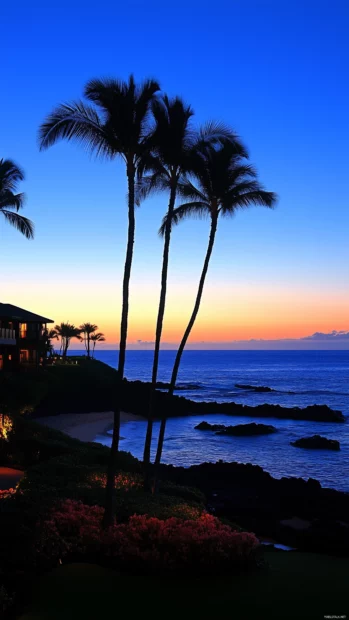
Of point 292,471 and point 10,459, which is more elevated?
point 10,459

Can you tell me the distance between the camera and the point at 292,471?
115 ft

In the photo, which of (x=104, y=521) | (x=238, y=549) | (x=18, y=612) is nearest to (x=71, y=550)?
(x=104, y=521)

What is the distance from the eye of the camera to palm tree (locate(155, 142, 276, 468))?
1733 cm

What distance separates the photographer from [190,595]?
344 inches

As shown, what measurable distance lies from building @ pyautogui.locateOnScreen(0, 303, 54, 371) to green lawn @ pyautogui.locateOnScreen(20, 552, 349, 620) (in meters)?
40.5

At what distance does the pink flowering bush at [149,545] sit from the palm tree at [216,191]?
602 cm

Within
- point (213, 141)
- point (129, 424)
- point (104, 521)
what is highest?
point (213, 141)

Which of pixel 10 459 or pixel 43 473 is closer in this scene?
pixel 43 473

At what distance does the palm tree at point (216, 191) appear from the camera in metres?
17.3

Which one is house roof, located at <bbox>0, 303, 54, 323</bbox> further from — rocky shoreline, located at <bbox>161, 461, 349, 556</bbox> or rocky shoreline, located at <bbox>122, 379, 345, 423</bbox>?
rocky shoreline, located at <bbox>161, 461, 349, 556</bbox>

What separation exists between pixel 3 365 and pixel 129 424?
47.1 feet

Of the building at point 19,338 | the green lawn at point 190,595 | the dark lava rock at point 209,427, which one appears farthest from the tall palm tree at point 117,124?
the dark lava rock at point 209,427

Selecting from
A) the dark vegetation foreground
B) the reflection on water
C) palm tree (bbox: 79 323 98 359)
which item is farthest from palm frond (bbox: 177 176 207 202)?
palm tree (bbox: 79 323 98 359)

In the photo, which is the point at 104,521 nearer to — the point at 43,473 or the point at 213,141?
the point at 43,473
